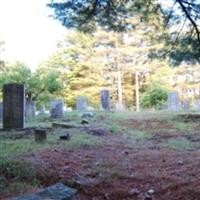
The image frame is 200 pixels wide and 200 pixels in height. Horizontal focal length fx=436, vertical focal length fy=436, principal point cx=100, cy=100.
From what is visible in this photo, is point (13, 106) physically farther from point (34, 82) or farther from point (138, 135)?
point (34, 82)

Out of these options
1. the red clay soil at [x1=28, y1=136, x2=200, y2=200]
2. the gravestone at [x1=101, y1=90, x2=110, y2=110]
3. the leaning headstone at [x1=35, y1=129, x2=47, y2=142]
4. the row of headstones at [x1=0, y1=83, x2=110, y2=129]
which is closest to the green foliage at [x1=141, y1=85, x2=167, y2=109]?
the gravestone at [x1=101, y1=90, x2=110, y2=110]

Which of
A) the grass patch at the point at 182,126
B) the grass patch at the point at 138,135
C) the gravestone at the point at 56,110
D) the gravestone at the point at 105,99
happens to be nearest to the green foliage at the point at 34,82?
the gravestone at the point at 105,99

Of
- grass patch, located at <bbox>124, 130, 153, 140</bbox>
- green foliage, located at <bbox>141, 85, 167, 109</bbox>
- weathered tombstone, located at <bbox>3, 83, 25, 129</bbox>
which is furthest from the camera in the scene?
green foliage, located at <bbox>141, 85, 167, 109</bbox>

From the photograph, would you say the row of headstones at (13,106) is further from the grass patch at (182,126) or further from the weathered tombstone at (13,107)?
the grass patch at (182,126)

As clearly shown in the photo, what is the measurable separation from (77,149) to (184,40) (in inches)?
131

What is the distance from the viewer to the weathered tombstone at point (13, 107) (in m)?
12.7

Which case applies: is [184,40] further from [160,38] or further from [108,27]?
[160,38]

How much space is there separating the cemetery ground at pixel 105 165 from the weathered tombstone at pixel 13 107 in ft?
4.59

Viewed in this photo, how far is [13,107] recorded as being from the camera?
12.8 meters

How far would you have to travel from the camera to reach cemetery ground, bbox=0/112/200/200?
5738mm

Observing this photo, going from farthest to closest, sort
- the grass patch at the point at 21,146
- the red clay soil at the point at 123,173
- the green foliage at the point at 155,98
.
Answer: the green foliage at the point at 155,98 → the grass patch at the point at 21,146 → the red clay soil at the point at 123,173

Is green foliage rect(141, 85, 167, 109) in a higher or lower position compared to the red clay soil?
higher

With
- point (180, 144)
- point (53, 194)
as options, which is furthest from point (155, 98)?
point (53, 194)

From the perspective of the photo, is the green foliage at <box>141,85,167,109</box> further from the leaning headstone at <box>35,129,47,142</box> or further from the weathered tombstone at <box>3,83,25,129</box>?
the leaning headstone at <box>35,129,47,142</box>
